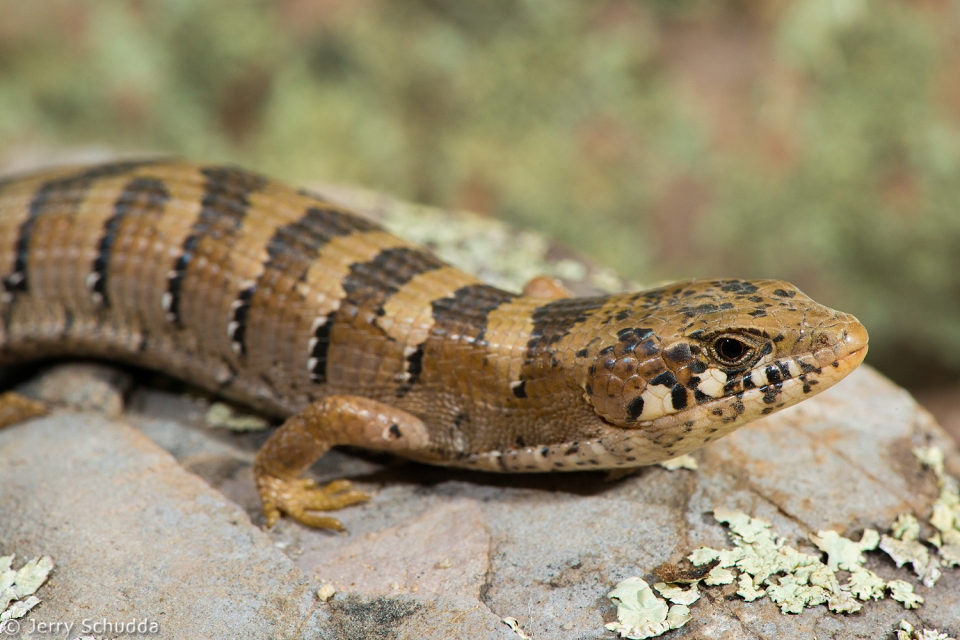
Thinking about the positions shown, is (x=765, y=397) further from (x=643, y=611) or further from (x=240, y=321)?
(x=240, y=321)

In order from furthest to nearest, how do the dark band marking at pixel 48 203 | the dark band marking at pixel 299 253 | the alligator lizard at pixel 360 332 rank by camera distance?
the dark band marking at pixel 48 203 → the dark band marking at pixel 299 253 → the alligator lizard at pixel 360 332

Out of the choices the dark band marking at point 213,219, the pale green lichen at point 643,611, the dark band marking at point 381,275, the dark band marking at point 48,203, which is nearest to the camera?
the pale green lichen at point 643,611

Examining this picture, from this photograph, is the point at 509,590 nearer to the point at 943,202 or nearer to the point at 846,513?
the point at 846,513

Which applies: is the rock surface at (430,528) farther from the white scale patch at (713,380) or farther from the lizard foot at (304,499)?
the white scale patch at (713,380)

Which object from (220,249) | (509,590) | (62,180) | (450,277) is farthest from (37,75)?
(509,590)

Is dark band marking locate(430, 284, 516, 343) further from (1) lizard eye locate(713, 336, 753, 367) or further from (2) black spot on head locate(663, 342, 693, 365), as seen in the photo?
(1) lizard eye locate(713, 336, 753, 367)

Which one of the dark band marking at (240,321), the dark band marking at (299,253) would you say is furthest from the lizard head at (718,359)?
the dark band marking at (240,321)

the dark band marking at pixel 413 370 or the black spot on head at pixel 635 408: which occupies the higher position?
the black spot on head at pixel 635 408

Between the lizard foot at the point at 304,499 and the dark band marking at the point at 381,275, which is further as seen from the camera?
the dark band marking at the point at 381,275
